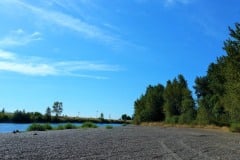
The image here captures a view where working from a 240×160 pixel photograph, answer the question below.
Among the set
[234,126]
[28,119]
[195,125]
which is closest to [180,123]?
[195,125]

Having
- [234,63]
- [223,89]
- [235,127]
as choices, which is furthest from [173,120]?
[234,63]

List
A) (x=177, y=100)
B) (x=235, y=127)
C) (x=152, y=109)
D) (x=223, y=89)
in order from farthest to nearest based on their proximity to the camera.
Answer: (x=152, y=109)
(x=177, y=100)
(x=223, y=89)
(x=235, y=127)

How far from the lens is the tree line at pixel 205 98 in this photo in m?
48.7

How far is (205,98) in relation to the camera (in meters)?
97.1

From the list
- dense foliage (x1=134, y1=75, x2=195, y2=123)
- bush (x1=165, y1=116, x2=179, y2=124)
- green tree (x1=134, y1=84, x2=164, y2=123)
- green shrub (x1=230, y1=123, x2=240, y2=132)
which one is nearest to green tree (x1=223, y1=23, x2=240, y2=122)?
green shrub (x1=230, y1=123, x2=240, y2=132)

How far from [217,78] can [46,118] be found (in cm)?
10013

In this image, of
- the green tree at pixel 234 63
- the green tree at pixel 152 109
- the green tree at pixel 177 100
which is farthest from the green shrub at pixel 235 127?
the green tree at pixel 152 109

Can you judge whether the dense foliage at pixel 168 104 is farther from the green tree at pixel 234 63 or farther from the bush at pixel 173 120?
the green tree at pixel 234 63

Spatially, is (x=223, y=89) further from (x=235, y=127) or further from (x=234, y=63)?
(x=234, y=63)

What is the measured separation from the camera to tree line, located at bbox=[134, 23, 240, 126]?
160 ft

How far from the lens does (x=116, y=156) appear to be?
21047 millimetres

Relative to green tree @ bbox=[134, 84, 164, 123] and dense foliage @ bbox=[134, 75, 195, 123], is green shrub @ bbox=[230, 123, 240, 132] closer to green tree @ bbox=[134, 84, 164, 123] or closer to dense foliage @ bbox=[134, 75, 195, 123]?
dense foliage @ bbox=[134, 75, 195, 123]

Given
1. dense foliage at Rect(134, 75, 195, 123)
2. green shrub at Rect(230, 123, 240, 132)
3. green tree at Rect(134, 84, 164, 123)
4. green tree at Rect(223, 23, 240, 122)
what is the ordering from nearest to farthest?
green tree at Rect(223, 23, 240, 122) → green shrub at Rect(230, 123, 240, 132) → dense foliage at Rect(134, 75, 195, 123) → green tree at Rect(134, 84, 164, 123)

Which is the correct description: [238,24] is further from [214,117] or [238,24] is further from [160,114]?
[160,114]
